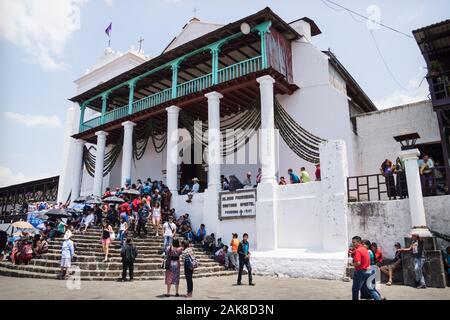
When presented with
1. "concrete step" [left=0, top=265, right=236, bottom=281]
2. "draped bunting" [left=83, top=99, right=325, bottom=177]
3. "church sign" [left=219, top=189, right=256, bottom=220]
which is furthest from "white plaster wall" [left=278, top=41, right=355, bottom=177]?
"concrete step" [left=0, top=265, right=236, bottom=281]

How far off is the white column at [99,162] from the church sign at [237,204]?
8920 mm

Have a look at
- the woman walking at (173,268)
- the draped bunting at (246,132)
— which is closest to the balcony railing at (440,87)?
the draped bunting at (246,132)

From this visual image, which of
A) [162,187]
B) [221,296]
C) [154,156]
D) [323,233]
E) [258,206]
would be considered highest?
[154,156]

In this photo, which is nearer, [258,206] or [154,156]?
[258,206]

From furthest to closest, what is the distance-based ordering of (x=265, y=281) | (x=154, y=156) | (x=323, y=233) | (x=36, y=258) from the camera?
(x=154, y=156)
(x=36, y=258)
(x=323, y=233)
(x=265, y=281)

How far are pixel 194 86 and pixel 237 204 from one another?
6307 mm

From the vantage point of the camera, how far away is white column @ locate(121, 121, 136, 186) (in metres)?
18.3

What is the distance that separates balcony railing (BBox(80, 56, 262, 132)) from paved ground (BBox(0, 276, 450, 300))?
869cm

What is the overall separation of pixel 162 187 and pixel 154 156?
5.66 metres

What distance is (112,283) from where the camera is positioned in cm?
930

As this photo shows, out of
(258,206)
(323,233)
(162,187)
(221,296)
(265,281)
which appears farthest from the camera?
(162,187)

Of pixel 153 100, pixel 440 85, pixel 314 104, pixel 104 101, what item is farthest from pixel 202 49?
pixel 440 85
